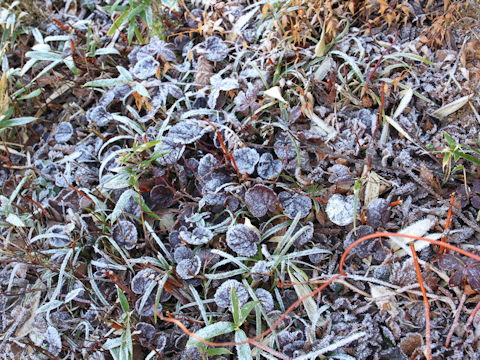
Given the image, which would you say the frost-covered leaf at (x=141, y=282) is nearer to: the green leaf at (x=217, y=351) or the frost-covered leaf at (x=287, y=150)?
the green leaf at (x=217, y=351)

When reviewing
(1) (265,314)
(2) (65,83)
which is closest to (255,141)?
(1) (265,314)

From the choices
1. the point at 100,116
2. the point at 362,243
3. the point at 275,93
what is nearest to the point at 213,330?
the point at 362,243

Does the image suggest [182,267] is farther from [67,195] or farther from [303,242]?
[67,195]

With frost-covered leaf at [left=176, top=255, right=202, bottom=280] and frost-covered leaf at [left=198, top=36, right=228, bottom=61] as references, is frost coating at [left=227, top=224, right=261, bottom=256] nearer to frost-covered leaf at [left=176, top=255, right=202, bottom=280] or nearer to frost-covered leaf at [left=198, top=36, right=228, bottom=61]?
frost-covered leaf at [left=176, top=255, right=202, bottom=280]

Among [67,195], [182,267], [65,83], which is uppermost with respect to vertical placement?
[65,83]

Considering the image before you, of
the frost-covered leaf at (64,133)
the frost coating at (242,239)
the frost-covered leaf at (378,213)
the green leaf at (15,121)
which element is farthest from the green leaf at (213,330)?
the green leaf at (15,121)

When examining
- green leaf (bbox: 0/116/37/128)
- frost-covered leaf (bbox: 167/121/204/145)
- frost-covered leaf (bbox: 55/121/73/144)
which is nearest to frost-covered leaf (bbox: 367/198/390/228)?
frost-covered leaf (bbox: 167/121/204/145)
